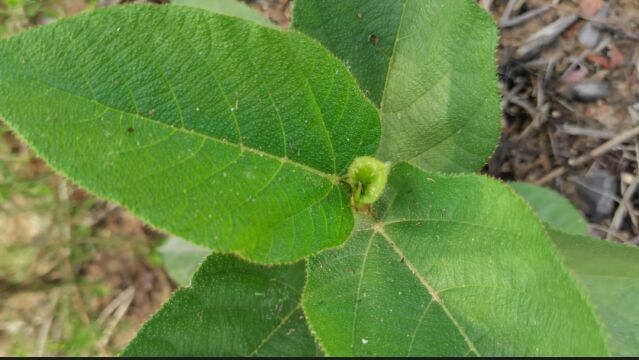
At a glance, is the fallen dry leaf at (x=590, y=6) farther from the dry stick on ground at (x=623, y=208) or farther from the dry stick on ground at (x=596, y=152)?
the dry stick on ground at (x=623, y=208)

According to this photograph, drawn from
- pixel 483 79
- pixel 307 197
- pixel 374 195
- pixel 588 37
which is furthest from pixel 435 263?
pixel 588 37

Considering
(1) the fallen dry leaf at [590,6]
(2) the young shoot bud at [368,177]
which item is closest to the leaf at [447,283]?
(2) the young shoot bud at [368,177]

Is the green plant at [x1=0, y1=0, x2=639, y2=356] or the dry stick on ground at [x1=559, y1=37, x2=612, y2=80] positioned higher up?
the dry stick on ground at [x1=559, y1=37, x2=612, y2=80]

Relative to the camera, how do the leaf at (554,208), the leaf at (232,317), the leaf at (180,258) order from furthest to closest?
the leaf at (180,258) < the leaf at (554,208) < the leaf at (232,317)

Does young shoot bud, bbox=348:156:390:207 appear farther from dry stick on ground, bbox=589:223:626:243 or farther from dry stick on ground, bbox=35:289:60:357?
dry stick on ground, bbox=35:289:60:357

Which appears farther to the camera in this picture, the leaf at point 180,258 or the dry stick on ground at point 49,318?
the dry stick on ground at point 49,318

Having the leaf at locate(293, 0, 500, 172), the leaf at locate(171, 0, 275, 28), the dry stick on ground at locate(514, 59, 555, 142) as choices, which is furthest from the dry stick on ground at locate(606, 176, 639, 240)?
the leaf at locate(171, 0, 275, 28)

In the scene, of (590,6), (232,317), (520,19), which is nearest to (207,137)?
(232,317)
